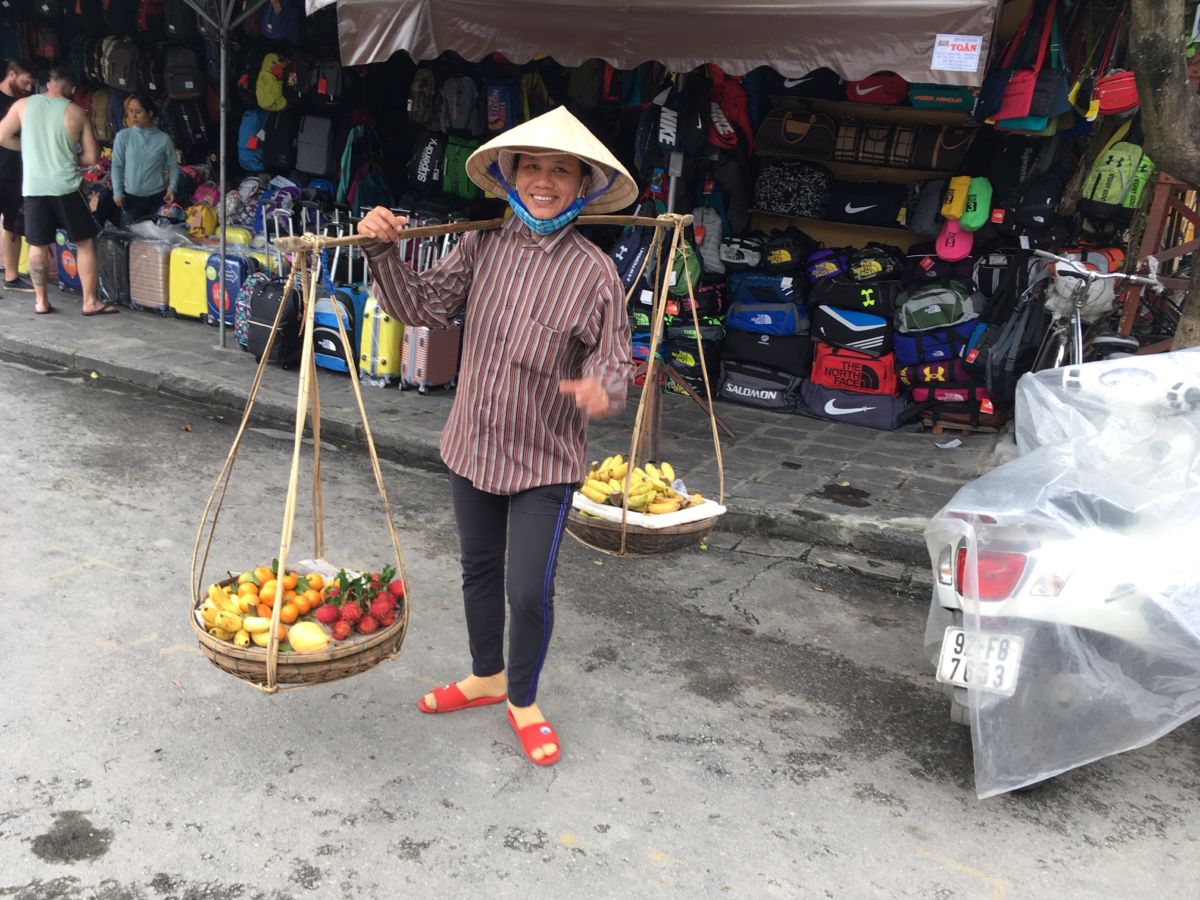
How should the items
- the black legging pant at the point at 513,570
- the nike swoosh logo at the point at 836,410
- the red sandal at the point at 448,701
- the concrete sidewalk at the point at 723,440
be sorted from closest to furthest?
the black legging pant at the point at 513,570, the red sandal at the point at 448,701, the concrete sidewalk at the point at 723,440, the nike swoosh logo at the point at 836,410

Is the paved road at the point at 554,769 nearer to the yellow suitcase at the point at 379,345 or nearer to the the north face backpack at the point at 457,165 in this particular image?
the yellow suitcase at the point at 379,345

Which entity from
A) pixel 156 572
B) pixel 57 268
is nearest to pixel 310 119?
pixel 57 268

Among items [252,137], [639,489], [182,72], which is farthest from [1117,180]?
[182,72]

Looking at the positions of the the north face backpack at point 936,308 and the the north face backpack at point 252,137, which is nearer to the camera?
the the north face backpack at point 936,308

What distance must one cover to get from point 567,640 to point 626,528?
617mm

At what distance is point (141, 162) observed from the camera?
8.88 meters

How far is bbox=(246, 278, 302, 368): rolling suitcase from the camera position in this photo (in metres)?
7.30

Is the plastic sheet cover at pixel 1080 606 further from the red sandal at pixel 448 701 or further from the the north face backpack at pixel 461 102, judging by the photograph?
the the north face backpack at pixel 461 102

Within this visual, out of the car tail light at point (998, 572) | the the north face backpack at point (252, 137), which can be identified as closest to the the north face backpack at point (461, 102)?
the the north face backpack at point (252, 137)

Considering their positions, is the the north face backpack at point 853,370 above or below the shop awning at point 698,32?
below

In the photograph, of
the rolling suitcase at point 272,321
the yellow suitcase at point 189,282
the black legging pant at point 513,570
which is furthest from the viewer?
the yellow suitcase at point 189,282

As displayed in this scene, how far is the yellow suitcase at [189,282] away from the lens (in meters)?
8.67

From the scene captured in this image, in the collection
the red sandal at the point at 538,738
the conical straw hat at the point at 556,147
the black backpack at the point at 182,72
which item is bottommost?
the red sandal at the point at 538,738

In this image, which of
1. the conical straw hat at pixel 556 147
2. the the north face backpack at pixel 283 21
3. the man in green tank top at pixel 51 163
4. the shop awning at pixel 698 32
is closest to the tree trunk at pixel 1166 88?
the shop awning at pixel 698 32
